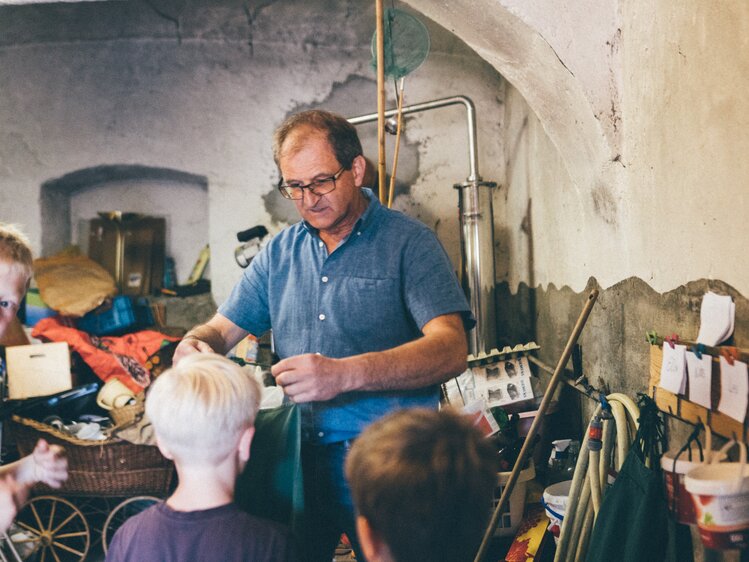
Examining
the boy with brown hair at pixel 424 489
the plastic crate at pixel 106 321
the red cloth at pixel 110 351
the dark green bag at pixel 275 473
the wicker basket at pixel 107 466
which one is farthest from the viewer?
the plastic crate at pixel 106 321

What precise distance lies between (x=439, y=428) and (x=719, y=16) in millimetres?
1377

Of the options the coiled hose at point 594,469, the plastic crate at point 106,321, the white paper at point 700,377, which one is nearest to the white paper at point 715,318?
the white paper at point 700,377

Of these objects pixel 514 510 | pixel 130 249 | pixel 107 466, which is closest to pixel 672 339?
pixel 514 510

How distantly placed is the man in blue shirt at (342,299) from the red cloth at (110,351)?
9.17 ft

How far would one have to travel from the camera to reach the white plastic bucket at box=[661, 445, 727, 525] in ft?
5.79

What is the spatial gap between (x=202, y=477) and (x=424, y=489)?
0.61 m

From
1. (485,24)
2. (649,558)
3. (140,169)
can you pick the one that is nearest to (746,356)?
(649,558)

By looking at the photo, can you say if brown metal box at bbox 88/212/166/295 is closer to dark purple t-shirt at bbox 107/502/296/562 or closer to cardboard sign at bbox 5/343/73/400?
cardboard sign at bbox 5/343/73/400

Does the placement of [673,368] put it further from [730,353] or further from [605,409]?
[605,409]

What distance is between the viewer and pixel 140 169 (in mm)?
5414

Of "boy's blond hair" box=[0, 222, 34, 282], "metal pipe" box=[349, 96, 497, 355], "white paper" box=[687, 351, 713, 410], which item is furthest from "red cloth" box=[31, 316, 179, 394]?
"white paper" box=[687, 351, 713, 410]

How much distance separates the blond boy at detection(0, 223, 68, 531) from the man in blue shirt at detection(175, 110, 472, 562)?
43cm

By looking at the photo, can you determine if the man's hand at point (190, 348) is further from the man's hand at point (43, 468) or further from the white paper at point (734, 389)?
the white paper at point (734, 389)

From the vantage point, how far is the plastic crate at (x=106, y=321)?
505cm
